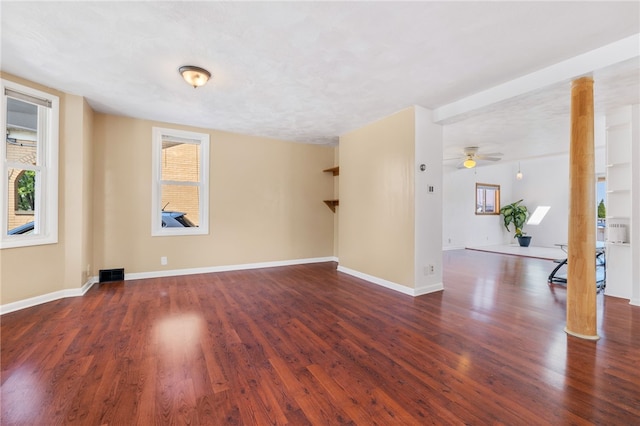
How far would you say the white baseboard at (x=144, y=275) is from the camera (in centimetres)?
316

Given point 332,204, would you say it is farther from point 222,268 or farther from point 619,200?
point 619,200

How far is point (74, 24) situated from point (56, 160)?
6.83 feet

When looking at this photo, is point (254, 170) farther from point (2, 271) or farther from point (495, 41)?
point (495, 41)

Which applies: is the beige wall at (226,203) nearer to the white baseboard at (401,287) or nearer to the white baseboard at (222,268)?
the white baseboard at (222,268)

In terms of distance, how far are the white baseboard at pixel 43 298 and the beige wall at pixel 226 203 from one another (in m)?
0.71

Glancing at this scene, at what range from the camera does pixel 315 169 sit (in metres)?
6.09

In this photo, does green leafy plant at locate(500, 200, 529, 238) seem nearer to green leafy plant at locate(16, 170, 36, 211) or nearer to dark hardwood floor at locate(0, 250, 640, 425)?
dark hardwood floor at locate(0, 250, 640, 425)

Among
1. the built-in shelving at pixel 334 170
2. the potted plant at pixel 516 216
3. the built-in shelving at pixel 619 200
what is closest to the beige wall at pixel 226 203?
the built-in shelving at pixel 334 170

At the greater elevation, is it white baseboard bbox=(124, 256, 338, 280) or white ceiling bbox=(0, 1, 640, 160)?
white ceiling bbox=(0, 1, 640, 160)

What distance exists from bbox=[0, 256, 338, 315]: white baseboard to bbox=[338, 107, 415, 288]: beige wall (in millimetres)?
1081

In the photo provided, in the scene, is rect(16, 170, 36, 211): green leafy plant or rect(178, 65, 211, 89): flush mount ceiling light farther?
rect(16, 170, 36, 211): green leafy plant

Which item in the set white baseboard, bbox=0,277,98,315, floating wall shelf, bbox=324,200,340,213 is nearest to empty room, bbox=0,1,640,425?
white baseboard, bbox=0,277,98,315

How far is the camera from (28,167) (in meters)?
3.26

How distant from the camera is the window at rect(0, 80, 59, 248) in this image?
3.07 metres
